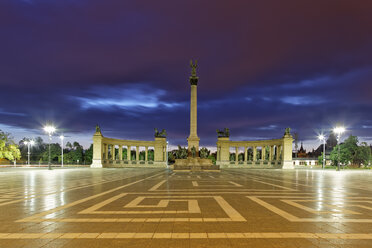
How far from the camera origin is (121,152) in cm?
8612

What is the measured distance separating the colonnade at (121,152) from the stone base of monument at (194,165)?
2950cm

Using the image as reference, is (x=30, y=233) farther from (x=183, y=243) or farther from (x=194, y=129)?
(x=194, y=129)

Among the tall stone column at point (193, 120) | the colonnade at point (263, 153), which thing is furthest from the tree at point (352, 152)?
the tall stone column at point (193, 120)

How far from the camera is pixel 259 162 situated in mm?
86250

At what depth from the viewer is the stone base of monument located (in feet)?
173

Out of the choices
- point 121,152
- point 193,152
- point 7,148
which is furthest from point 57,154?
point 193,152

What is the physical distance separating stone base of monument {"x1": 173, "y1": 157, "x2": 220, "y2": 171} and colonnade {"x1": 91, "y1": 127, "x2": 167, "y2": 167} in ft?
96.8

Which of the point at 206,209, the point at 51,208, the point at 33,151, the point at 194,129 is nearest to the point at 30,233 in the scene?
the point at 51,208

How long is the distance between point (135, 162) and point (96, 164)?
1723 centimetres

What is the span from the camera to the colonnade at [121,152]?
75875 mm

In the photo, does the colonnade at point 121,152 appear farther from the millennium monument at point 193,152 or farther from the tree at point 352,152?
the tree at point 352,152

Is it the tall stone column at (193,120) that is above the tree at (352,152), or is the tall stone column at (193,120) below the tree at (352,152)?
above

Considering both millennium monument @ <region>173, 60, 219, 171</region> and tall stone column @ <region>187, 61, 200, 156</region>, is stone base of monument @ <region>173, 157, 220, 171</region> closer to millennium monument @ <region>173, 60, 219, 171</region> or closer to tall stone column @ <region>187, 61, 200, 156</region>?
millennium monument @ <region>173, 60, 219, 171</region>

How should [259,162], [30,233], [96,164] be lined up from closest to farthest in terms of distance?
[30,233]
[96,164]
[259,162]
